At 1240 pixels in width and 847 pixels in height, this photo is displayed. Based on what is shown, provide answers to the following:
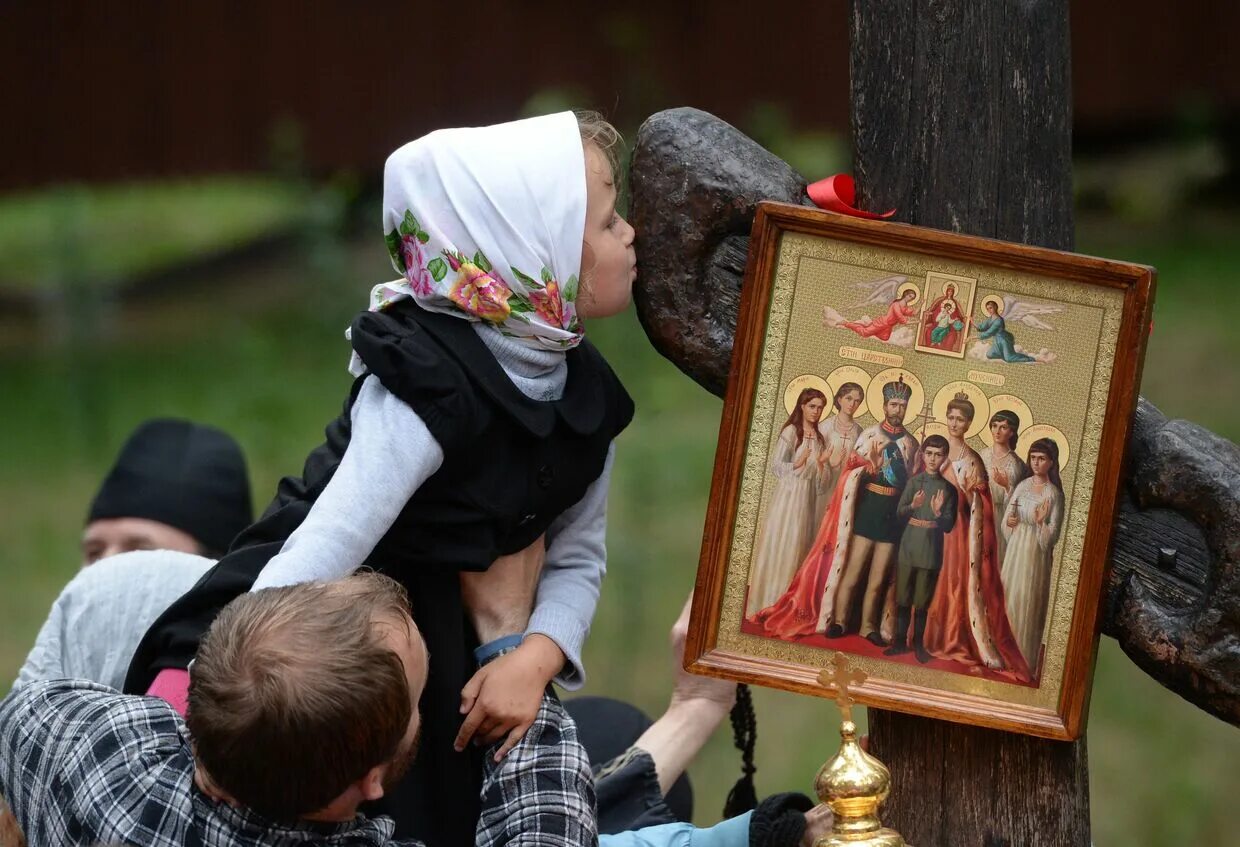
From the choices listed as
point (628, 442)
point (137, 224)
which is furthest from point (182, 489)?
point (137, 224)

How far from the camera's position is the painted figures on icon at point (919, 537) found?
214 cm

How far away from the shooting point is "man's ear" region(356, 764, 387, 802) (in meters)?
1.90

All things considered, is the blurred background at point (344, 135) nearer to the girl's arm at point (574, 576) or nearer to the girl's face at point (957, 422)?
the girl's arm at point (574, 576)

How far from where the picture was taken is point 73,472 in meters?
7.61

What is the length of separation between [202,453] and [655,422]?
3775mm

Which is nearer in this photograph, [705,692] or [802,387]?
[802,387]

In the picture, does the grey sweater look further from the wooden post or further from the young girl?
the wooden post

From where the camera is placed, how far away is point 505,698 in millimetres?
2186

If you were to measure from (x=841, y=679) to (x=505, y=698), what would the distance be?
1.43 feet

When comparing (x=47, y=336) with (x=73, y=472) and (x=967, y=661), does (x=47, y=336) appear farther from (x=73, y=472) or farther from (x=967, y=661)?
(x=967, y=661)

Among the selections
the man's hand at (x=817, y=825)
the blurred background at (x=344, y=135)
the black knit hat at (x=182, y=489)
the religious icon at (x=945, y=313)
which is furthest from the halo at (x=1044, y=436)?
the blurred background at (x=344, y=135)

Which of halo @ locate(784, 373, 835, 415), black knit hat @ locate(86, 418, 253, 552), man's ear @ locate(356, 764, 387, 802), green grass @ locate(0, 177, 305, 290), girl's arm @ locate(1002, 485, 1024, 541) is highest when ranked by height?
green grass @ locate(0, 177, 305, 290)

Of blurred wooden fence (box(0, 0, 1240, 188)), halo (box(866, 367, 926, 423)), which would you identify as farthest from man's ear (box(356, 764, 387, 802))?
blurred wooden fence (box(0, 0, 1240, 188))

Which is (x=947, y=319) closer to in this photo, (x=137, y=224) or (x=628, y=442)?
(x=628, y=442)
